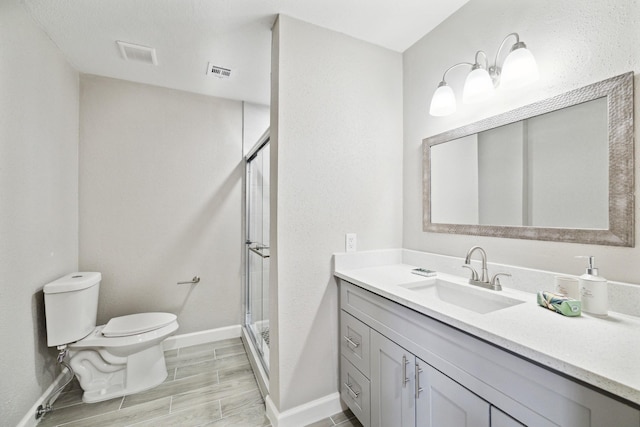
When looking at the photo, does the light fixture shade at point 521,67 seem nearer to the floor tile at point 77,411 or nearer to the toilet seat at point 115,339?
the toilet seat at point 115,339

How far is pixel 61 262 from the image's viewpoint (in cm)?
186

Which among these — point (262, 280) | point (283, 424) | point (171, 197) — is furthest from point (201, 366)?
point (171, 197)

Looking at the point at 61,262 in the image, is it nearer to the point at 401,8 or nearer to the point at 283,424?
the point at 283,424

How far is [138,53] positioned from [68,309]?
180 centimetres

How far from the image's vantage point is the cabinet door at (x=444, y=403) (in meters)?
0.82

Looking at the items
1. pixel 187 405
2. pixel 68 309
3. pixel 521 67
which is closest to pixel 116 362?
pixel 68 309

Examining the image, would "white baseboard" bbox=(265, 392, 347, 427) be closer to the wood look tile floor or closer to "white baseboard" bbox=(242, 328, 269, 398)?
the wood look tile floor

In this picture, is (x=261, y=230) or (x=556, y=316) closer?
(x=556, y=316)

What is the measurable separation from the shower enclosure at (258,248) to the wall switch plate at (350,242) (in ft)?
1.91

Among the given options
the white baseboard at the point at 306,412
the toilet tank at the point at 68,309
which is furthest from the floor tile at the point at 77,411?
the white baseboard at the point at 306,412

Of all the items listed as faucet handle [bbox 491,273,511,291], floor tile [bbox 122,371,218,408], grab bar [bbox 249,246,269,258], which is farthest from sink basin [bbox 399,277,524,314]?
floor tile [bbox 122,371,218,408]

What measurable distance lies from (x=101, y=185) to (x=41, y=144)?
1.94 ft

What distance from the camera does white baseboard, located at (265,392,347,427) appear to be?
1.47 m

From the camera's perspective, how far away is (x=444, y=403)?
3.02 ft
